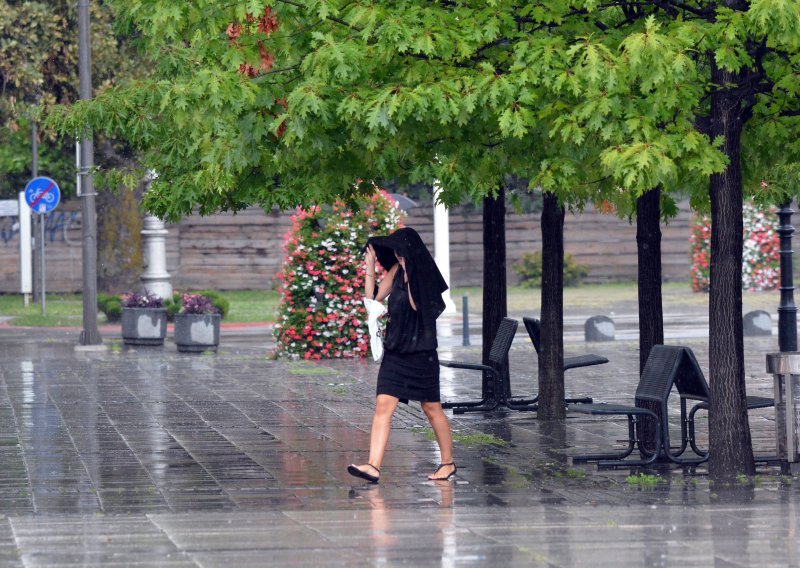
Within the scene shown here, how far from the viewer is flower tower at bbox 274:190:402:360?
2080 cm

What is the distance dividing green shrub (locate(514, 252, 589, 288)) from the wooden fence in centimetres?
37

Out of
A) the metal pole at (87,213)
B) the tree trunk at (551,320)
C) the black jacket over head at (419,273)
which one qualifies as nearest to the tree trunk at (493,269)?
the tree trunk at (551,320)

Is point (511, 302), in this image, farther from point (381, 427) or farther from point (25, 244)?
point (381, 427)

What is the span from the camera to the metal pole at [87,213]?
77.1ft

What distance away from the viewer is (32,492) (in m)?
9.80

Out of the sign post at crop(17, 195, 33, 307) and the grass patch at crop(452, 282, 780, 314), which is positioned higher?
the sign post at crop(17, 195, 33, 307)

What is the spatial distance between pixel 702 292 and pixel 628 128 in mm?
29343

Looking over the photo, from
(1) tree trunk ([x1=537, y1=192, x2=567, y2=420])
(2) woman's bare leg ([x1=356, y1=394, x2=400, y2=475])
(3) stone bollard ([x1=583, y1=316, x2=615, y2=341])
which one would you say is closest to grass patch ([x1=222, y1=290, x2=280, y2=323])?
(3) stone bollard ([x1=583, y1=316, x2=615, y2=341])

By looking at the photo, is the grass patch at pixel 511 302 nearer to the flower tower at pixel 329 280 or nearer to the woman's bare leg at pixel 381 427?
the flower tower at pixel 329 280

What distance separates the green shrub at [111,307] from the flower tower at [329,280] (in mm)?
8836

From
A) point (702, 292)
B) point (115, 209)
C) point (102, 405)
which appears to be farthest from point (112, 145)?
point (102, 405)

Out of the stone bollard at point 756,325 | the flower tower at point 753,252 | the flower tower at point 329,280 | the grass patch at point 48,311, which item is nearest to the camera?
the flower tower at point 329,280

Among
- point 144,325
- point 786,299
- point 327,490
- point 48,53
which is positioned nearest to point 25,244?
point 48,53

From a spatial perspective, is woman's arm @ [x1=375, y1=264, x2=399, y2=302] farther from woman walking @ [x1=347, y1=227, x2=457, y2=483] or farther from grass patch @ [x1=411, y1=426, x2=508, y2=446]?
grass patch @ [x1=411, y1=426, x2=508, y2=446]
